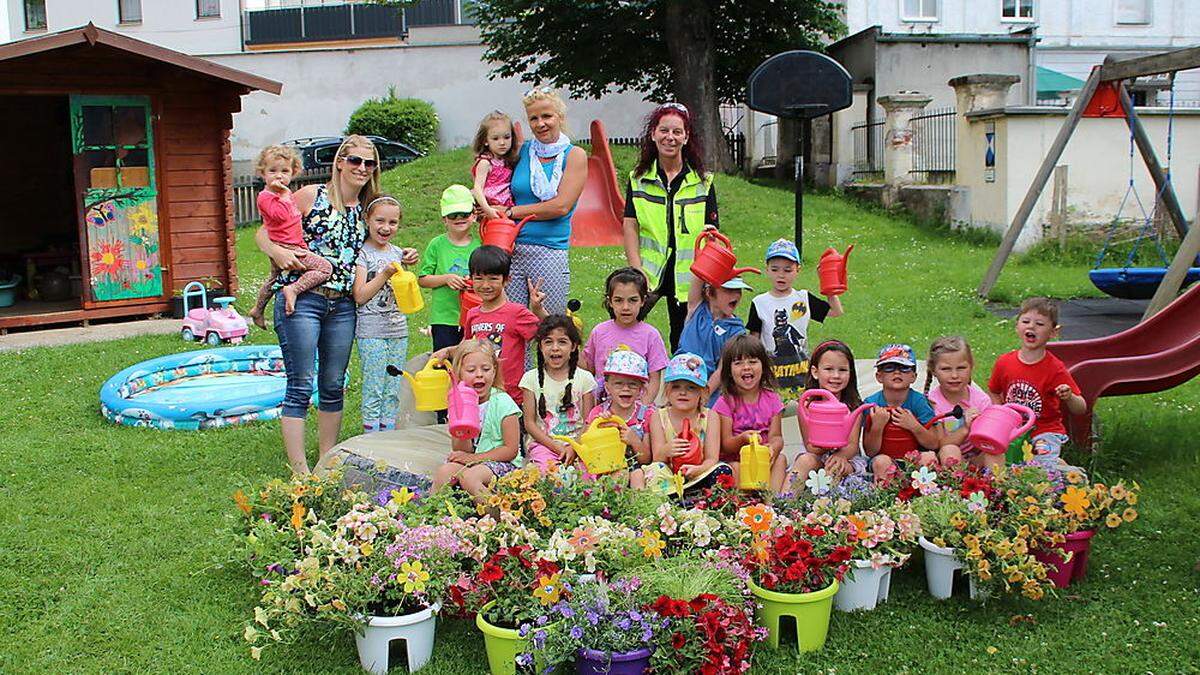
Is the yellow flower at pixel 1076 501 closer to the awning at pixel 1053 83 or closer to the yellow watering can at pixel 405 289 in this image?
the yellow watering can at pixel 405 289

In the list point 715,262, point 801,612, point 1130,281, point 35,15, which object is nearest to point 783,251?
point 715,262

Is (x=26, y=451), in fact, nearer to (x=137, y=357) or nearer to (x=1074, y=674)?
A: (x=137, y=357)

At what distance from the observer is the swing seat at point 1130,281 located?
395 inches

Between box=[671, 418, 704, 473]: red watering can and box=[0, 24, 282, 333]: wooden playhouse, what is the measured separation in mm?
7781

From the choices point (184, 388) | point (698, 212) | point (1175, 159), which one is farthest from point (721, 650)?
point (1175, 159)

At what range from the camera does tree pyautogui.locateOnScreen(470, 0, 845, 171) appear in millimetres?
20453

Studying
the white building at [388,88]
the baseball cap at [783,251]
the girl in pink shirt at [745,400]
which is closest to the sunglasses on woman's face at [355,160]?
the girl in pink shirt at [745,400]

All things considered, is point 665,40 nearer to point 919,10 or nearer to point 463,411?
point 919,10

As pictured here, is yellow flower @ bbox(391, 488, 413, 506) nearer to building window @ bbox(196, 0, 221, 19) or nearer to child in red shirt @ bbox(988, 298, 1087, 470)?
child in red shirt @ bbox(988, 298, 1087, 470)

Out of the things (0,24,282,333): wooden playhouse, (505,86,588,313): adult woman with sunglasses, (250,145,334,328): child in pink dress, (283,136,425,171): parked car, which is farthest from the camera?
(283,136,425,171): parked car

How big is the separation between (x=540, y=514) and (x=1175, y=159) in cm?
1362

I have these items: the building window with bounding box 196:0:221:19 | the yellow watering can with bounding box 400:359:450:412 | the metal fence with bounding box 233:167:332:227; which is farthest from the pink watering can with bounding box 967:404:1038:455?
the building window with bounding box 196:0:221:19

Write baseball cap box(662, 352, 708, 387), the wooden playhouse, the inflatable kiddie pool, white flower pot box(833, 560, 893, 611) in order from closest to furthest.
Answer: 1. white flower pot box(833, 560, 893, 611)
2. baseball cap box(662, 352, 708, 387)
3. the inflatable kiddie pool
4. the wooden playhouse

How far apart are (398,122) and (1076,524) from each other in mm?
25891
